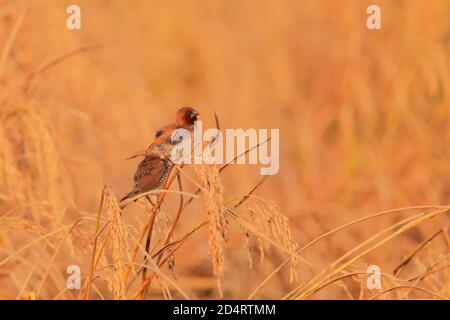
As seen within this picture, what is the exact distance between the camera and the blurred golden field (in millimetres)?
3078

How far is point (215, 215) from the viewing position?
1.81 meters

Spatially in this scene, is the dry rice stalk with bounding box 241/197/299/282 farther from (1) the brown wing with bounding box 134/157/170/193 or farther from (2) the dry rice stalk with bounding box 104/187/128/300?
(1) the brown wing with bounding box 134/157/170/193

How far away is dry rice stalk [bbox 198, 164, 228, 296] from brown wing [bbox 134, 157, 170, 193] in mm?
490

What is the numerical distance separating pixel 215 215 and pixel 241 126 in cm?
403

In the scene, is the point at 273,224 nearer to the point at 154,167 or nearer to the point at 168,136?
the point at 154,167

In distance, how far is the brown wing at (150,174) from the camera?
2348mm

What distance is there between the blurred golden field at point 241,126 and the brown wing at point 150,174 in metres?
0.14

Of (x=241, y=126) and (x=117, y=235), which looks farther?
(x=241, y=126)

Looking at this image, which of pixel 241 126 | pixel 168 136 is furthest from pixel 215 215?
pixel 241 126

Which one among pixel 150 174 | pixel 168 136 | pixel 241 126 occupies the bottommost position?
pixel 150 174

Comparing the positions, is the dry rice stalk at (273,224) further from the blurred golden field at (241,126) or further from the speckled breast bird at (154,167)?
the speckled breast bird at (154,167)

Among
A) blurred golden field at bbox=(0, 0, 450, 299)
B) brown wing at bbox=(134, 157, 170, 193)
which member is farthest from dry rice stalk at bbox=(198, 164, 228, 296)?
brown wing at bbox=(134, 157, 170, 193)

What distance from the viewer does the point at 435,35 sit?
520 centimetres
